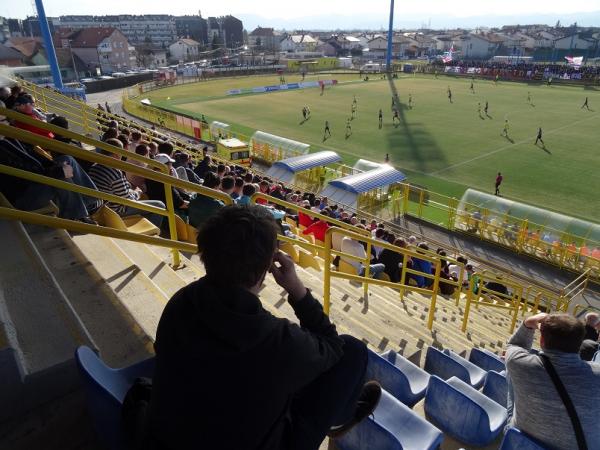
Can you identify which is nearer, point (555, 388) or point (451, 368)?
point (555, 388)

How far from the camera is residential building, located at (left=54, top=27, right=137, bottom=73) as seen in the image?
3022 inches

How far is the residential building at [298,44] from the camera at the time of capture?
120 meters

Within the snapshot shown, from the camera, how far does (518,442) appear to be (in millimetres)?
2699

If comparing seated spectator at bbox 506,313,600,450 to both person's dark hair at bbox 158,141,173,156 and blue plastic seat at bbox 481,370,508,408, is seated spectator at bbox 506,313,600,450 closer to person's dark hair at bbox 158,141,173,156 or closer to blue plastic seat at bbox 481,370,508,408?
blue plastic seat at bbox 481,370,508,408

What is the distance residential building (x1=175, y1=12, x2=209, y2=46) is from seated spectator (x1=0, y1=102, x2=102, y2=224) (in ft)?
468

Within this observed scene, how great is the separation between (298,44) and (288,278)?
13055 centimetres

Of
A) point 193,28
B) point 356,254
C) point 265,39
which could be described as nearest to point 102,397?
point 356,254

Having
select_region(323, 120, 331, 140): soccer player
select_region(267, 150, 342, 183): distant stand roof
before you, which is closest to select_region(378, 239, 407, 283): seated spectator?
select_region(267, 150, 342, 183): distant stand roof

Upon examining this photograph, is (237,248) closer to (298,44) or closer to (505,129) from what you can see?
(505,129)

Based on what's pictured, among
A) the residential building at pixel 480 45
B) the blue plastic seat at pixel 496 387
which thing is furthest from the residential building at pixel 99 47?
the blue plastic seat at pixel 496 387

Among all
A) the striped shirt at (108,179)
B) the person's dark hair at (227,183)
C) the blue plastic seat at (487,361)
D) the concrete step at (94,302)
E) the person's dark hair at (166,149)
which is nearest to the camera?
the concrete step at (94,302)

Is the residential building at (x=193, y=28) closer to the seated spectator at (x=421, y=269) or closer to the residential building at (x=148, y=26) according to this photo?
the residential building at (x=148, y=26)

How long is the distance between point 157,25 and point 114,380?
15436 cm

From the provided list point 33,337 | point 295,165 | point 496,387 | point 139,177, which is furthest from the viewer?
point 295,165
